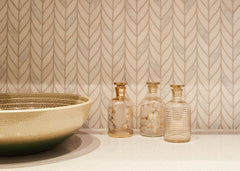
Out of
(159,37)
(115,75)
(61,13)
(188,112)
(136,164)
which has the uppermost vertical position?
(61,13)

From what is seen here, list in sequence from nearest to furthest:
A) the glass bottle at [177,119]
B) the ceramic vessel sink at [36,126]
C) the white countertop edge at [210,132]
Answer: the ceramic vessel sink at [36,126] < the glass bottle at [177,119] < the white countertop edge at [210,132]

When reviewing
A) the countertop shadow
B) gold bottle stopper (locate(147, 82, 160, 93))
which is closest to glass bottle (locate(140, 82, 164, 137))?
gold bottle stopper (locate(147, 82, 160, 93))

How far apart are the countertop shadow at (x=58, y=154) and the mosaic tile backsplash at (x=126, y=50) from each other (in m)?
0.19

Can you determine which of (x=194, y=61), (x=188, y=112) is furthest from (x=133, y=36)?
(x=188, y=112)

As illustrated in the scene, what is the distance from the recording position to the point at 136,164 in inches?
28.3

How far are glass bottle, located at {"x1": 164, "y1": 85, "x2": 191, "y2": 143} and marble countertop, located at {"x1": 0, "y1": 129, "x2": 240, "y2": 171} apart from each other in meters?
0.04

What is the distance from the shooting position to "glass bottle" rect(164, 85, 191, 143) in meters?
0.94

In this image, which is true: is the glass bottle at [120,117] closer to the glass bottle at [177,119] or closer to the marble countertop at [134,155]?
the marble countertop at [134,155]

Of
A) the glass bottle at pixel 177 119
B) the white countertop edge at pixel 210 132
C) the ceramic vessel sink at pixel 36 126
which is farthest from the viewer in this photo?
the white countertop edge at pixel 210 132

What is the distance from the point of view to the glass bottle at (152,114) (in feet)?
3.32

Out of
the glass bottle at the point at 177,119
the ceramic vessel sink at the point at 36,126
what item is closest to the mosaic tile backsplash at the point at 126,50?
the glass bottle at the point at 177,119

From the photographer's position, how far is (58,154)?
803mm

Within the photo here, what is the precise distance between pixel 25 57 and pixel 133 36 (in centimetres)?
47

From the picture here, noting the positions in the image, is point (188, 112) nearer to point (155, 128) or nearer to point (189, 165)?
point (155, 128)
